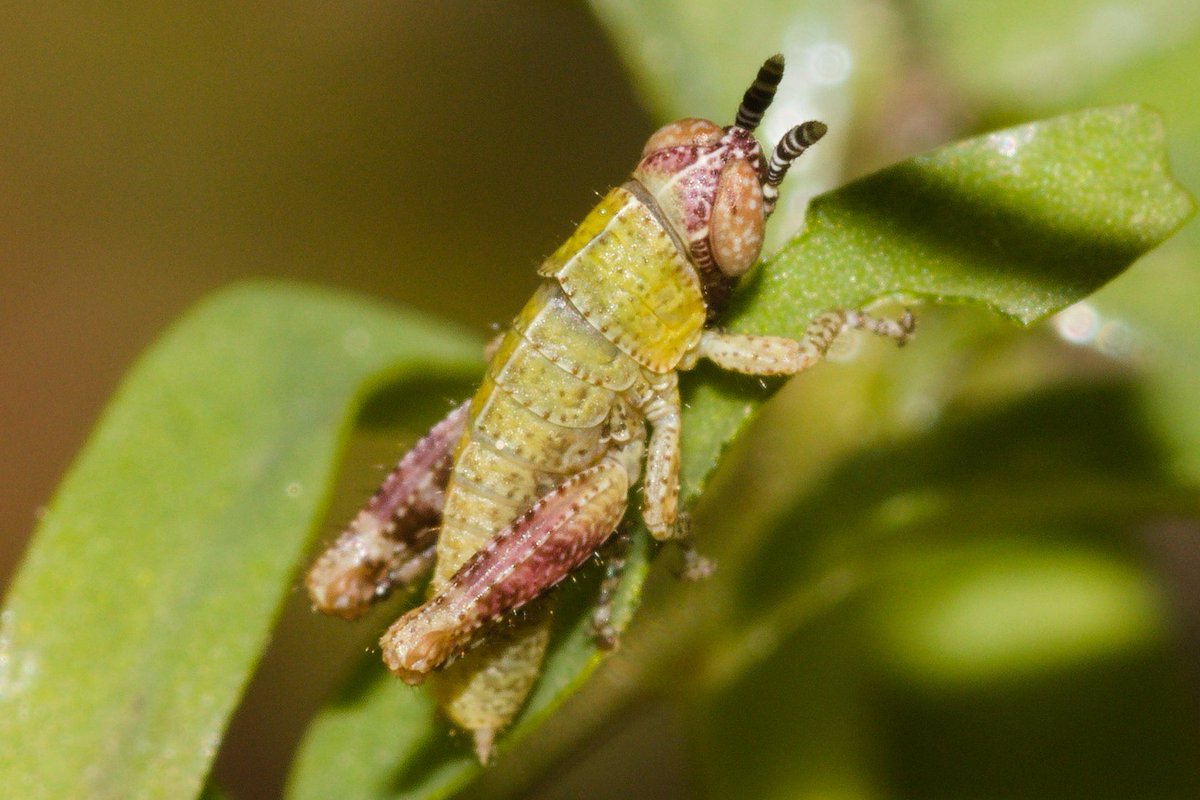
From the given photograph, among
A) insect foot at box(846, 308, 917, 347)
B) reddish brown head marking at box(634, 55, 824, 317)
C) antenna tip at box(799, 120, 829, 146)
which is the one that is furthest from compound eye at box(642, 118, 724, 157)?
insect foot at box(846, 308, 917, 347)

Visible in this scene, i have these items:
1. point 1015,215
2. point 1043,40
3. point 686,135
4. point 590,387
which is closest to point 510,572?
point 590,387

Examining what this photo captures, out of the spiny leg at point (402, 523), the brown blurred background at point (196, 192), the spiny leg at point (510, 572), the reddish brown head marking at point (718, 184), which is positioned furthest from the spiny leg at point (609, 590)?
the brown blurred background at point (196, 192)

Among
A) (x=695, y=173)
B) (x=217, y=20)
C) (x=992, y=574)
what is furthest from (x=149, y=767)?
(x=217, y=20)

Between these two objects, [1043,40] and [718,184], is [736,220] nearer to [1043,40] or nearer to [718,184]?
[718,184]

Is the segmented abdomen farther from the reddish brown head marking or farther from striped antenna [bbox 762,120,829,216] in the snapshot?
striped antenna [bbox 762,120,829,216]

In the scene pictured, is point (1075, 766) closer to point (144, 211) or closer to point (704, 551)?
point (704, 551)
